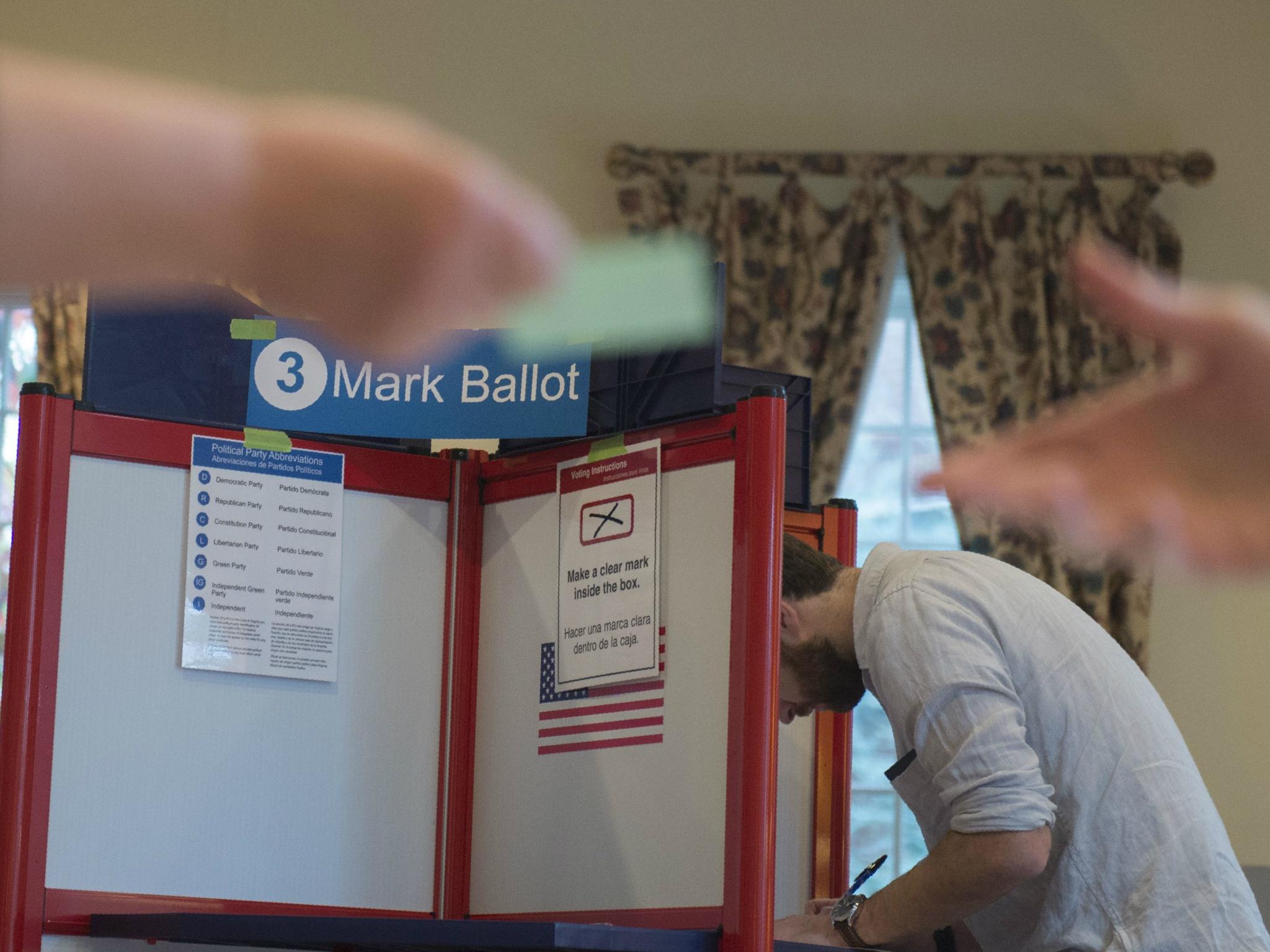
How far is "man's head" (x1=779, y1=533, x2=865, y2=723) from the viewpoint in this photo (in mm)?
1977

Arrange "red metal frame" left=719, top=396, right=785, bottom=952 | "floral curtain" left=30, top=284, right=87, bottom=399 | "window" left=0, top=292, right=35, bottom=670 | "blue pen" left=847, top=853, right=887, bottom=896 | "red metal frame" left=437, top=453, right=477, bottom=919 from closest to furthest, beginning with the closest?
"red metal frame" left=719, top=396, right=785, bottom=952, "blue pen" left=847, top=853, right=887, bottom=896, "red metal frame" left=437, top=453, right=477, bottom=919, "floral curtain" left=30, top=284, right=87, bottom=399, "window" left=0, top=292, right=35, bottom=670

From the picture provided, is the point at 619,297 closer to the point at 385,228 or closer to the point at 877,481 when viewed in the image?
the point at 385,228

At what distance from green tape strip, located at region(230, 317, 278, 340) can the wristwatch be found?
101cm

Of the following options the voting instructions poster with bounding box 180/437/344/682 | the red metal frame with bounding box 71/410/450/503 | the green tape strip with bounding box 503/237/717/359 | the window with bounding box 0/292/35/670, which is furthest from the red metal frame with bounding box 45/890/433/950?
the window with bounding box 0/292/35/670

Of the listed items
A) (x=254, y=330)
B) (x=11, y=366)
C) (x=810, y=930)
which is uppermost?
(x=11, y=366)

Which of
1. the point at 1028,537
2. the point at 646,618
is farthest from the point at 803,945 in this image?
the point at 1028,537

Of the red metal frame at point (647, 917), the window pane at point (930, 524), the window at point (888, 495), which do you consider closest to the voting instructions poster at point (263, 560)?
the red metal frame at point (647, 917)

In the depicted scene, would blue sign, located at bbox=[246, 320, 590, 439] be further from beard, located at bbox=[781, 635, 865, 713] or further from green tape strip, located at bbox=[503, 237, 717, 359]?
green tape strip, located at bbox=[503, 237, 717, 359]

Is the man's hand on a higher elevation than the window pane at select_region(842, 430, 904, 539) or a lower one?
lower

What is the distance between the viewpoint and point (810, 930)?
1860mm

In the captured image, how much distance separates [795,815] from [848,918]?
28 centimetres

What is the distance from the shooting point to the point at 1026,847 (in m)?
1.73

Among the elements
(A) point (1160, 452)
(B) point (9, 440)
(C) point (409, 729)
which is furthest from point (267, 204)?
(B) point (9, 440)

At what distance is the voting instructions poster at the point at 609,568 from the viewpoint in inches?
71.4
